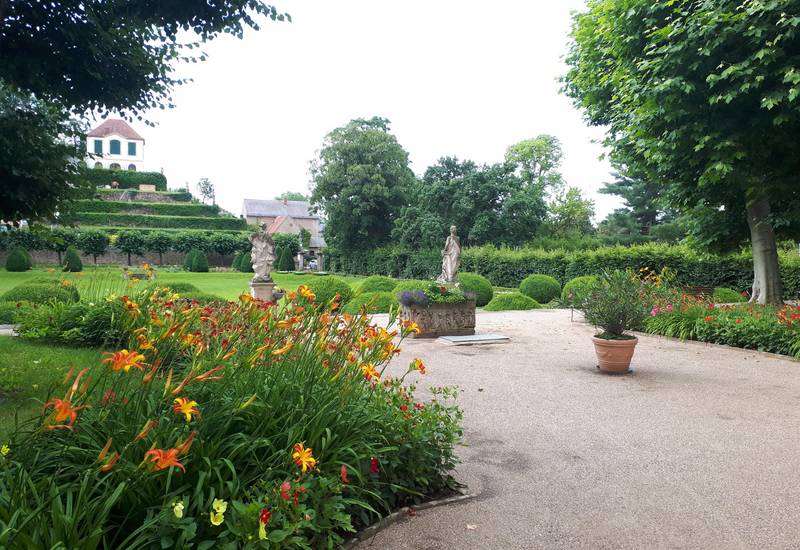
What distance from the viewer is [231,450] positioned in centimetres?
271

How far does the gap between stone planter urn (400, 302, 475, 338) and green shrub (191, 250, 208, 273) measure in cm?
3085

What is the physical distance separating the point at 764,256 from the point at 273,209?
240 feet

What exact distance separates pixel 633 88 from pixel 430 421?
30.0ft

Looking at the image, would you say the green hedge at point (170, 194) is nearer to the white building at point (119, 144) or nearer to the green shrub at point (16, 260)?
the white building at point (119, 144)

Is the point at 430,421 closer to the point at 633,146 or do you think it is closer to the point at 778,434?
the point at 778,434

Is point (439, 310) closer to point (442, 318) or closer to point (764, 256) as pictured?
point (442, 318)

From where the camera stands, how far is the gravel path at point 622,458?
3.09m

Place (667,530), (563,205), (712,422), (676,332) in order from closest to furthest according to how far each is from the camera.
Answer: (667,530) < (712,422) < (676,332) < (563,205)

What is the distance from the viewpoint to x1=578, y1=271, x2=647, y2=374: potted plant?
754cm

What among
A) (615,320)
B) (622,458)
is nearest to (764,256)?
(615,320)

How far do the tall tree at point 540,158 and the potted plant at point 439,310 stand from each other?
42.2m

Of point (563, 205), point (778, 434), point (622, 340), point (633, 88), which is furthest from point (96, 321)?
point (563, 205)

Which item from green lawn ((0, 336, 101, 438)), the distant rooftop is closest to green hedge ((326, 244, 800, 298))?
green lawn ((0, 336, 101, 438))

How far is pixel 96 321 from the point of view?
25.6 ft
